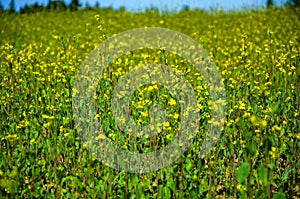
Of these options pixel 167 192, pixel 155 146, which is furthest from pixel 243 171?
pixel 155 146

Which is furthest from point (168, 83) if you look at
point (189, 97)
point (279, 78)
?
point (279, 78)

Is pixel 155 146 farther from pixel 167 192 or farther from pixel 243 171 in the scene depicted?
pixel 243 171

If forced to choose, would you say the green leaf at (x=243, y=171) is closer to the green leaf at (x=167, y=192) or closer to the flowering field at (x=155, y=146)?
the flowering field at (x=155, y=146)

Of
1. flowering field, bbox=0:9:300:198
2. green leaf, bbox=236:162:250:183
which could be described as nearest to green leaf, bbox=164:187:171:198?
flowering field, bbox=0:9:300:198

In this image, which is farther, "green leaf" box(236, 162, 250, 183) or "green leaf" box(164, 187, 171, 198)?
"green leaf" box(164, 187, 171, 198)

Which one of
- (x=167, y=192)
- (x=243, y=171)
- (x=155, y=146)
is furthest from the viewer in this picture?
(x=155, y=146)

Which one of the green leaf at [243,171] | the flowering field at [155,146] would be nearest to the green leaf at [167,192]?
the flowering field at [155,146]

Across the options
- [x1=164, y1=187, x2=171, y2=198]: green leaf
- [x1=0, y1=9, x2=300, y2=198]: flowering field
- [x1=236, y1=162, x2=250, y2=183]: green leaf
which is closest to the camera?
[x1=236, y1=162, x2=250, y2=183]: green leaf

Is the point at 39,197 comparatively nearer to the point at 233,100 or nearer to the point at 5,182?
the point at 5,182

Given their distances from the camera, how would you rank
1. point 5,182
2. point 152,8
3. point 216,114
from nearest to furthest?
point 5,182, point 216,114, point 152,8

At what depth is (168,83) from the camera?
5816 mm

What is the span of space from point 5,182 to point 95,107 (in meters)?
2.10

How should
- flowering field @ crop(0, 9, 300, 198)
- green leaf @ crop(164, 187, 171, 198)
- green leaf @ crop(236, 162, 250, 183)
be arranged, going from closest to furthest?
green leaf @ crop(236, 162, 250, 183) → green leaf @ crop(164, 187, 171, 198) → flowering field @ crop(0, 9, 300, 198)

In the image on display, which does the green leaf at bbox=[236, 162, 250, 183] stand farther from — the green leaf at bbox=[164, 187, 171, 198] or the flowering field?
the green leaf at bbox=[164, 187, 171, 198]
